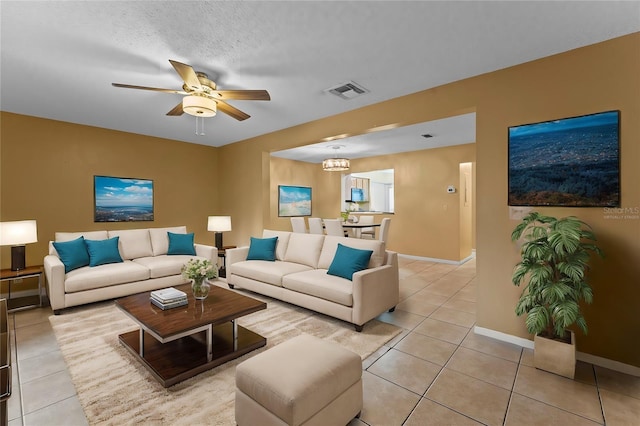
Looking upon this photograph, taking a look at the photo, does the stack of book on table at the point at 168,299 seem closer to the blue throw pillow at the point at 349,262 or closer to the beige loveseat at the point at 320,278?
the beige loveseat at the point at 320,278

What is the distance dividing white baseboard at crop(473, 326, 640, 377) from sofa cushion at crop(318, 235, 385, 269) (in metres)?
1.25

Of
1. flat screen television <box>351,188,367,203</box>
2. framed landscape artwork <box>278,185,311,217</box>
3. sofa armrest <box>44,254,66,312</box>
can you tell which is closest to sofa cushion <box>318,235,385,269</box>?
sofa armrest <box>44,254,66,312</box>

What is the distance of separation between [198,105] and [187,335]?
210cm

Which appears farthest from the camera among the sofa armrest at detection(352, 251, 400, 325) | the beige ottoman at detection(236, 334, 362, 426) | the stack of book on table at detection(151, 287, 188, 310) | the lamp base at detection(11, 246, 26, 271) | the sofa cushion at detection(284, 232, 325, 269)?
the sofa cushion at detection(284, 232, 325, 269)

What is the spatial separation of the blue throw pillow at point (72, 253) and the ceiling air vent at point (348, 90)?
3927 millimetres

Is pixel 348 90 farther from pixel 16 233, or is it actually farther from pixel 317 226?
pixel 16 233

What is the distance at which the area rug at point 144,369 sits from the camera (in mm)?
1852

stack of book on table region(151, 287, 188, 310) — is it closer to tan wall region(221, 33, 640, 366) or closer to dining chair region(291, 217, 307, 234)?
tan wall region(221, 33, 640, 366)

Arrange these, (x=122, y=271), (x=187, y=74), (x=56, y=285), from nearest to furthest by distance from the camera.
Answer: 1. (x=187, y=74)
2. (x=56, y=285)
3. (x=122, y=271)

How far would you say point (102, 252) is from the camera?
402cm

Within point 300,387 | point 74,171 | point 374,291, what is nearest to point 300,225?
point 374,291

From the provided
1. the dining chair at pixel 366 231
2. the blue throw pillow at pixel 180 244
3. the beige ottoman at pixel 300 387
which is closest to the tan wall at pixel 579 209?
the beige ottoman at pixel 300 387

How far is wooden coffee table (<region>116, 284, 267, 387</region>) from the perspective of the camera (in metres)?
2.19

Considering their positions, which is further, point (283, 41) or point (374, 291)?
point (374, 291)
